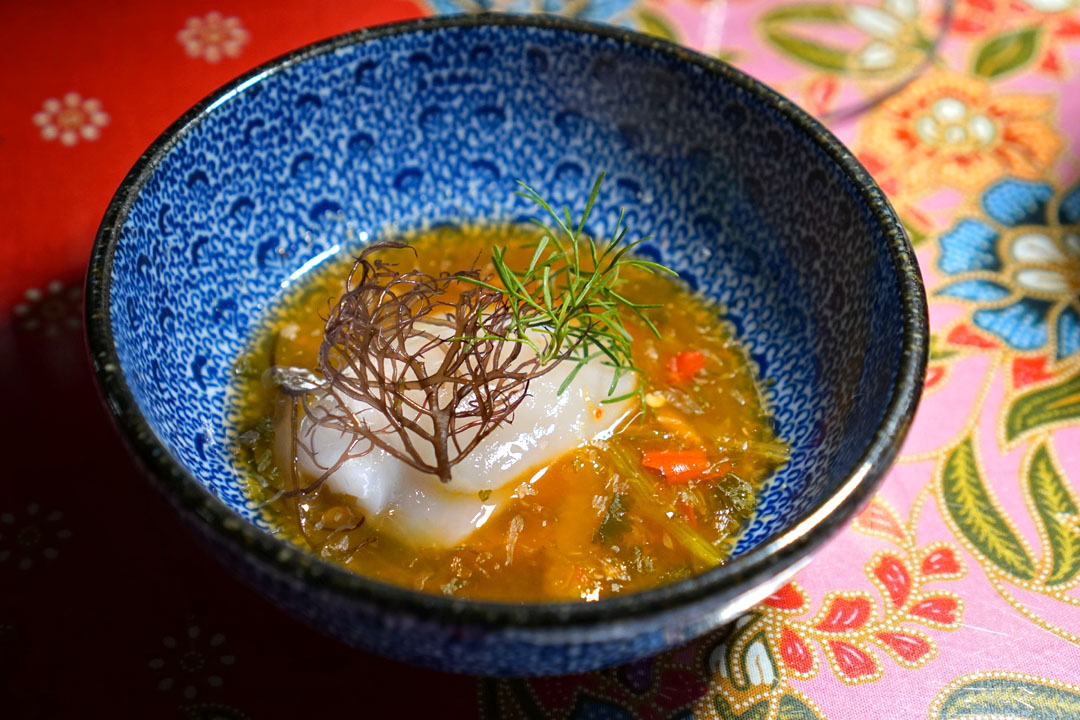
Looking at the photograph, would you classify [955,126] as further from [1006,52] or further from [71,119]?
[71,119]

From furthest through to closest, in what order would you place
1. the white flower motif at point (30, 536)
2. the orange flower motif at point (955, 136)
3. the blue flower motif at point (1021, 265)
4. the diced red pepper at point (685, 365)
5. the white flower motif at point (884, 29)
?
the white flower motif at point (884, 29)
the orange flower motif at point (955, 136)
the blue flower motif at point (1021, 265)
the diced red pepper at point (685, 365)
the white flower motif at point (30, 536)

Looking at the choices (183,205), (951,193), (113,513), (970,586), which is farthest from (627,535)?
(951,193)

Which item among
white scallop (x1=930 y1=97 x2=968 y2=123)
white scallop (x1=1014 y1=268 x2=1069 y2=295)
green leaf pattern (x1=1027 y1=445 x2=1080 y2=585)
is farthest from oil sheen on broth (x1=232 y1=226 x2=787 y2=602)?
white scallop (x1=930 y1=97 x2=968 y2=123)

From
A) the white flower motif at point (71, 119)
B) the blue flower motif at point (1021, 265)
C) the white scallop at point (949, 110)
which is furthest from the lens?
the white scallop at point (949, 110)

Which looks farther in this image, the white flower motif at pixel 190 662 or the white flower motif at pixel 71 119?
the white flower motif at pixel 71 119

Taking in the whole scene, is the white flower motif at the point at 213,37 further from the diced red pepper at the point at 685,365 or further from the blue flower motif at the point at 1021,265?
the blue flower motif at the point at 1021,265

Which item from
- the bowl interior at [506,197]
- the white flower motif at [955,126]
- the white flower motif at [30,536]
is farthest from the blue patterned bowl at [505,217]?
the white flower motif at [955,126]

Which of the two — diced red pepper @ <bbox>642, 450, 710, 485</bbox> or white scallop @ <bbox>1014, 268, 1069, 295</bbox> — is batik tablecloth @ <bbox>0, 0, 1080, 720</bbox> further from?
diced red pepper @ <bbox>642, 450, 710, 485</bbox>

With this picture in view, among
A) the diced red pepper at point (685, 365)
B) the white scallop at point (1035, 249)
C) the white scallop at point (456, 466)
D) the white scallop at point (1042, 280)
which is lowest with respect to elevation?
the white scallop at point (456, 466)
